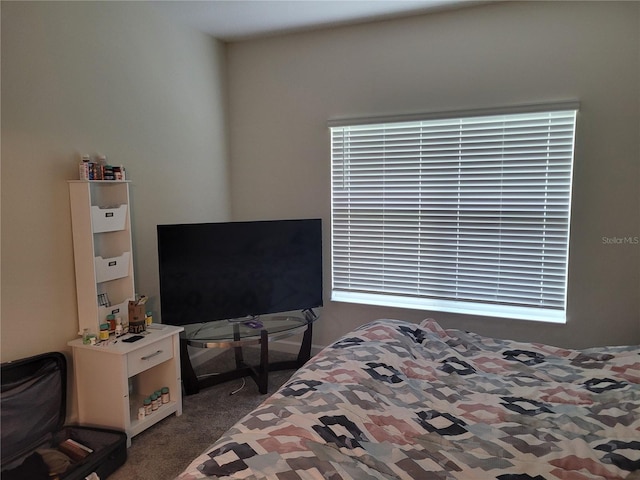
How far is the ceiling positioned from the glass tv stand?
2.17m

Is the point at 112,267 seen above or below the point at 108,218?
below

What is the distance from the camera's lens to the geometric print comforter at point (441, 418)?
4.43ft

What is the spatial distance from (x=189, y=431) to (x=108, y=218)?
1.33 m

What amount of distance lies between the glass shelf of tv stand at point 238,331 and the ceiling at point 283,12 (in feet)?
7.15

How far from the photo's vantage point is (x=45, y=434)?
2238 millimetres

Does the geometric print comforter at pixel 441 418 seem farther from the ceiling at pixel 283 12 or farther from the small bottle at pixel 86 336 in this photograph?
the ceiling at pixel 283 12

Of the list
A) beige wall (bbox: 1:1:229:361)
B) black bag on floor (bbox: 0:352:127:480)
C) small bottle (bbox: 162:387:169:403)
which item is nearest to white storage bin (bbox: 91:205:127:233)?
beige wall (bbox: 1:1:229:361)

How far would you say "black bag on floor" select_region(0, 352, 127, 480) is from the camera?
2.05 m

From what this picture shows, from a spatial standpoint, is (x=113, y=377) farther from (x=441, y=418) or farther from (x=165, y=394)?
(x=441, y=418)

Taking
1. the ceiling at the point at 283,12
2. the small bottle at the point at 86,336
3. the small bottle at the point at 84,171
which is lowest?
the small bottle at the point at 86,336

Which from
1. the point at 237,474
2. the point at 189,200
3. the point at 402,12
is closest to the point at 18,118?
the point at 189,200

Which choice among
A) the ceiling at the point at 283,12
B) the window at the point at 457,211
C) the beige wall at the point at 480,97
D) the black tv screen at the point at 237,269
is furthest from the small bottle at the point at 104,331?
the ceiling at the point at 283,12

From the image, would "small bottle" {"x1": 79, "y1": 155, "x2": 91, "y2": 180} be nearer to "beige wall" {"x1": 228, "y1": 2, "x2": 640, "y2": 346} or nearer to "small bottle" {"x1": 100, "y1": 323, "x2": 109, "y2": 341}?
"small bottle" {"x1": 100, "y1": 323, "x2": 109, "y2": 341}

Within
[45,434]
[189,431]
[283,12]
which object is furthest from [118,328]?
[283,12]
